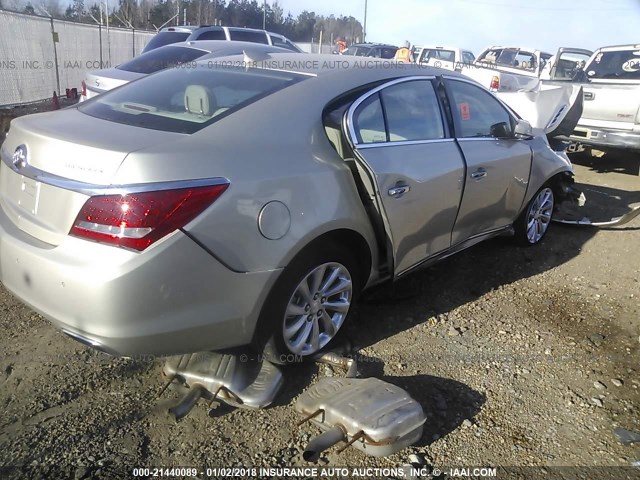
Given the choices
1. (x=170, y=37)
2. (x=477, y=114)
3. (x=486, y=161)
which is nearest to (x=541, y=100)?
(x=477, y=114)

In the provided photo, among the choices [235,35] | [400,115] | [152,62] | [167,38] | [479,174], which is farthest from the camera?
[235,35]

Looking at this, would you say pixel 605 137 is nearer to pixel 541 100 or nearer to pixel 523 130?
pixel 541 100

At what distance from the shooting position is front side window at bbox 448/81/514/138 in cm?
399

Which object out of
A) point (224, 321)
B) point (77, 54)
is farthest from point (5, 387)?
point (77, 54)

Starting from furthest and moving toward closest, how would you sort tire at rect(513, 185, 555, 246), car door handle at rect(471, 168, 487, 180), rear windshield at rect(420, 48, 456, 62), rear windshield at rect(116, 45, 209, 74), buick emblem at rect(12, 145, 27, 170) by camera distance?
1. rear windshield at rect(420, 48, 456, 62)
2. rear windshield at rect(116, 45, 209, 74)
3. tire at rect(513, 185, 555, 246)
4. car door handle at rect(471, 168, 487, 180)
5. buick emblem at rect(12, 145, 27, 170)

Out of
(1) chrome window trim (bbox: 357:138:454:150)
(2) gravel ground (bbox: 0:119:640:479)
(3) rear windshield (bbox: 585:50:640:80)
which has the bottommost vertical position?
(2) gravel ground (bbox: 0:119:640:479)

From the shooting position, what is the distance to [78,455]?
2467 millimetres

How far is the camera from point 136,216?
7.46ft

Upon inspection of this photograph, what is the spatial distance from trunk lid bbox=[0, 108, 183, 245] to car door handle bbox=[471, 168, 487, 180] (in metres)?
2.21

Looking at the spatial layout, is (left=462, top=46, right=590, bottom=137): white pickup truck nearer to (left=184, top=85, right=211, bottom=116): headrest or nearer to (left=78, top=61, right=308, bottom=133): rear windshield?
(left=78, top=61, right=308, bottom=133): rear windshield

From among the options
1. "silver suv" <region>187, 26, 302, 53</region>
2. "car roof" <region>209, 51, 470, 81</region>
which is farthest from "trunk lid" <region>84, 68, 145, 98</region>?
"car roof" <region>209, 51, 470, 81</region>

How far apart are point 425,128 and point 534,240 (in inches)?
88.4

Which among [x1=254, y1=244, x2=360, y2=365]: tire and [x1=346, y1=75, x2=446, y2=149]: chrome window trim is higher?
A: [x1=346, y1=75, x2=446, y2=149]: chrome window trim

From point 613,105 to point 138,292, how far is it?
8560 mm
